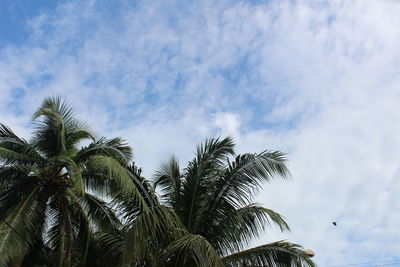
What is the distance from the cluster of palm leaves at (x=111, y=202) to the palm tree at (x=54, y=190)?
28mm

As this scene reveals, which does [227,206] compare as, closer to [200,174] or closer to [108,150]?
[200,174]

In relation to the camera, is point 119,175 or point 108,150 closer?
point 119,175

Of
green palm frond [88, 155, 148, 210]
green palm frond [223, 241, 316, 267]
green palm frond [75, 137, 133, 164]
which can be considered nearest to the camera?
green palm frond [88, 155, 148, 210]

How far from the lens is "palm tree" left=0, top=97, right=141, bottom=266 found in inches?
476

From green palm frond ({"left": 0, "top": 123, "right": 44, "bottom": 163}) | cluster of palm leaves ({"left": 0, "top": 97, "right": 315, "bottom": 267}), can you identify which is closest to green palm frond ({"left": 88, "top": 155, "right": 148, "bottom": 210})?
cluster of palm leaves ({"left": 0, "top": 97, "right": 315, "bottom": 267})

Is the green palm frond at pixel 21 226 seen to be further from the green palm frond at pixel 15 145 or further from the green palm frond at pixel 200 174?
the green palm frond at pixel 200 174

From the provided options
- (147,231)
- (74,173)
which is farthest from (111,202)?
(147,231)

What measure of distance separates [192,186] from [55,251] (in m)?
4.66

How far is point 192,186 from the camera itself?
41.6 ft

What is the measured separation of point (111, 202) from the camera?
1248 centimetres

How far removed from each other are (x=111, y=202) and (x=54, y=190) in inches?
77.4

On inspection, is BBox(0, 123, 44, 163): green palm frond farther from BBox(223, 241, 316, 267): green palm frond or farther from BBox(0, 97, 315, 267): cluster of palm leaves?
BBox(223, 241, 316, 267): green palm frond

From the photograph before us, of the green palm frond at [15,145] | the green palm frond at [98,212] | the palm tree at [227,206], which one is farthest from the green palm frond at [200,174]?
Answer: the green palm frond at [15,145]

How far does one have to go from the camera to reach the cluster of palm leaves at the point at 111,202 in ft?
36.9
